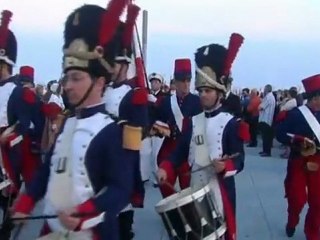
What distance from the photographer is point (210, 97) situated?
5934 millimetres

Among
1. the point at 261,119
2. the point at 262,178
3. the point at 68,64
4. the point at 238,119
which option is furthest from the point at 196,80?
the point at 261,119

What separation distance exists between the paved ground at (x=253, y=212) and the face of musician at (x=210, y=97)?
265cm

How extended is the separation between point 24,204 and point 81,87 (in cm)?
65

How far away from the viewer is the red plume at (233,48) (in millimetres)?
6219

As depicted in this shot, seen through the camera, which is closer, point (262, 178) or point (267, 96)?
point (262, 178)

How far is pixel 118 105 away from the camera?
6770 millimetres

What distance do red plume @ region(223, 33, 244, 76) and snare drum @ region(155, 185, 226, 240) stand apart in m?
1.33

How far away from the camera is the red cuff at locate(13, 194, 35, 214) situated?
3.90 m

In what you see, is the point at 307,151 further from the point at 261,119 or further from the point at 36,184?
the point at 261,119

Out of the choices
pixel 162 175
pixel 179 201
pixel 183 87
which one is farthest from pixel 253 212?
pixel 179 201

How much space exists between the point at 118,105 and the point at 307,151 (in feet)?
6.46

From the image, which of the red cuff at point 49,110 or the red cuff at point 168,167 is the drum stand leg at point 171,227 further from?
the red cuff at point 49,110

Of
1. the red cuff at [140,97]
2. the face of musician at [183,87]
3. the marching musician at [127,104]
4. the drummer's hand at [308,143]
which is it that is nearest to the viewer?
the red cuff at [140,97]

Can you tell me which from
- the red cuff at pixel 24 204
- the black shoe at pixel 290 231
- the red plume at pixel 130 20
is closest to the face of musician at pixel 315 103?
the black shoe at pixel 290 231
